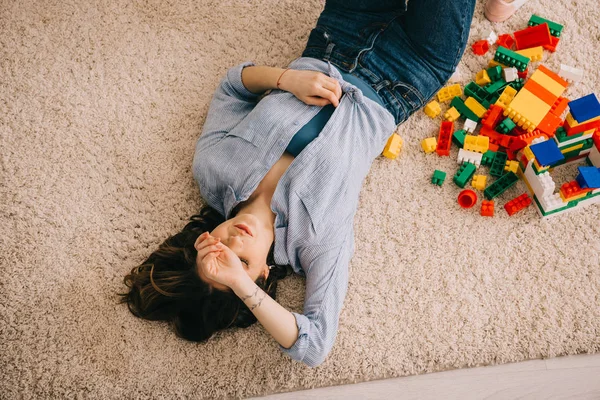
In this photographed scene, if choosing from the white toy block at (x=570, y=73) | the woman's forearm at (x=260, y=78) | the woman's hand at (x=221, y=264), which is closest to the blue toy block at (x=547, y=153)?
the white toy block at (x=570, y=73)

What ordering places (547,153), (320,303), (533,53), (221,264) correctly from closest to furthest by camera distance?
(221,264) < (320,303) < (547,153) < (533,53)

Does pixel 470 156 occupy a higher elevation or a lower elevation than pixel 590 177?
lower

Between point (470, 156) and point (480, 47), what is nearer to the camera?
point (470, 156)

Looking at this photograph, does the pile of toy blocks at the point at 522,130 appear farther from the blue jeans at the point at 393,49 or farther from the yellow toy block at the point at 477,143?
the blue jeans at the point at 393,49

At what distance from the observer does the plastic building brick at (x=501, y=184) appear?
121 centimetres

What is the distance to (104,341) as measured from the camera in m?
1.10

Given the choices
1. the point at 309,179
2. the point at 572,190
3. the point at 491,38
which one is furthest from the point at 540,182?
the point at 309,179

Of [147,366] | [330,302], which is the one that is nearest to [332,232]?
[330,302]

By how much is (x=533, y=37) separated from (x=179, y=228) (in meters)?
1.18

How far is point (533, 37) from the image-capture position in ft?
4.45

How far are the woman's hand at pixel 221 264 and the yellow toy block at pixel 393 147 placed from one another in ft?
1.88

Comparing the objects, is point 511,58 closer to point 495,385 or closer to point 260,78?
point 260,78

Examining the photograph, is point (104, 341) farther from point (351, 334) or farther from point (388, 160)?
point (388, 160)

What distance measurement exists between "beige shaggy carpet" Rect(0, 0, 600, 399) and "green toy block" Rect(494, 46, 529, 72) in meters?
0.09
